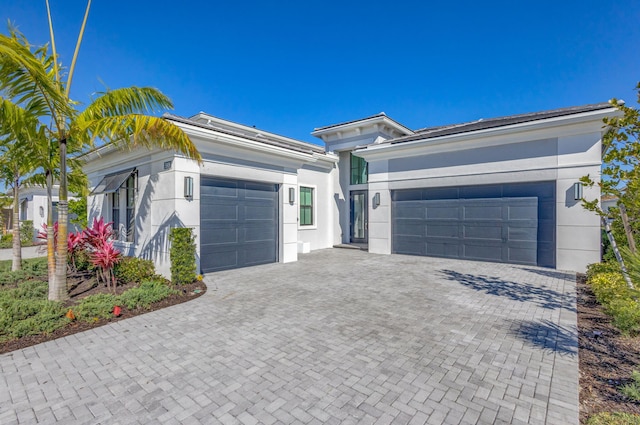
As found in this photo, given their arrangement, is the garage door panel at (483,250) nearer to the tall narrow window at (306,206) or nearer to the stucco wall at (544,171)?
the stucco wall at (544,171)

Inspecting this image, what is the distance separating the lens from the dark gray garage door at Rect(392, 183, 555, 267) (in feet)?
34.3

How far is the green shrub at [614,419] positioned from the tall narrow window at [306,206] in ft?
42.3

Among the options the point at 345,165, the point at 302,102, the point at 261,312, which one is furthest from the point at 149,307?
the point at 302,102

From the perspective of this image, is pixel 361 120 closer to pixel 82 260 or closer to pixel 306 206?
pixel 306 206

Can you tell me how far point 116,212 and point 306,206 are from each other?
8.12m

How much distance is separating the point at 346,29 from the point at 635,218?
13.0m

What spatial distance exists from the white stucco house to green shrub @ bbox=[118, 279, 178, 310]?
188 centimetres

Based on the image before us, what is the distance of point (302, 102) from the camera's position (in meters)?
23.2

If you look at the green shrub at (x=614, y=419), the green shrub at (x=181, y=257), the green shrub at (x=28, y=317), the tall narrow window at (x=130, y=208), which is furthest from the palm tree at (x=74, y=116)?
the green shrub at (x=614, y=419)

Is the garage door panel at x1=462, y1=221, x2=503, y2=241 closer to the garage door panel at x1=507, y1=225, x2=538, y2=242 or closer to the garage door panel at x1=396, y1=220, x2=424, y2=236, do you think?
the garage door panel at x1=507, y1=225, x2=538, y2=242

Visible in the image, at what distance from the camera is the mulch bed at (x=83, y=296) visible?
15.4 feet

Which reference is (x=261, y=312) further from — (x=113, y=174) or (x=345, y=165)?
(x=345, y=165)

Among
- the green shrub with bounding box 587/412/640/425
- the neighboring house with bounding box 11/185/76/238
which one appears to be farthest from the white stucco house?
the neighboring house with bounding box 11/185/76/238

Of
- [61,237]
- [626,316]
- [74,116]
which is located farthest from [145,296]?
[626,316]
